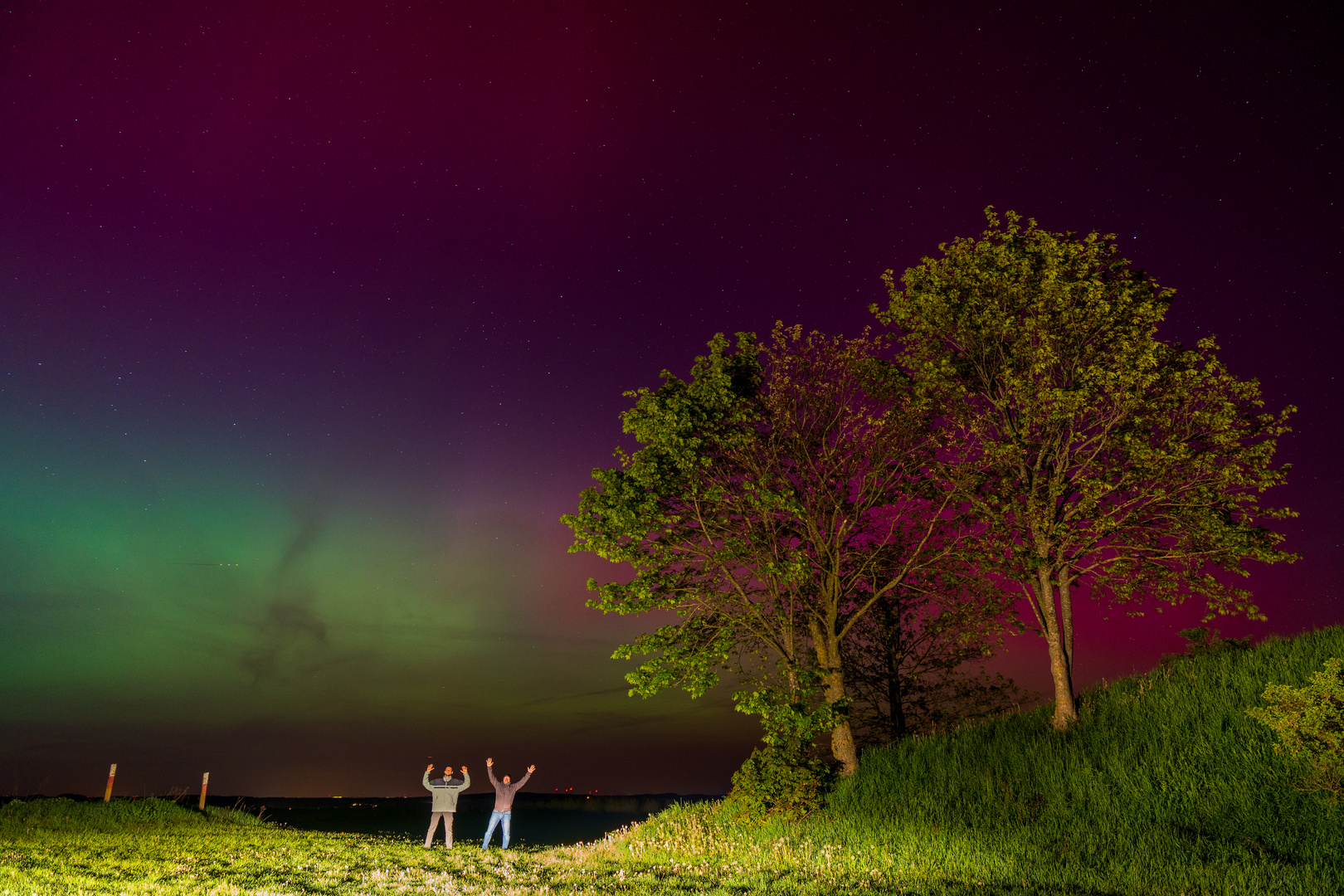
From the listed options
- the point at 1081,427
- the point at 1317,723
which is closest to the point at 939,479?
the point at 1081,427

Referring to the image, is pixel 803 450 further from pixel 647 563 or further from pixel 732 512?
pixel 647 563

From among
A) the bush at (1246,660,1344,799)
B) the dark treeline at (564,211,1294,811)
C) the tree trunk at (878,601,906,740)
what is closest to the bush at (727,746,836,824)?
the dark treeline at (564,211,1294,811)

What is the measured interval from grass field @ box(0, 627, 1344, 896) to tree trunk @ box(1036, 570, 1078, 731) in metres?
0.54

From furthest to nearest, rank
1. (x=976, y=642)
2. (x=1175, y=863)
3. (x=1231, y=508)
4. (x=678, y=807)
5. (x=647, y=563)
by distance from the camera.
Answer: (x=976, y=642), (x=647, y=563), (x=678, y=807), (x=1231, y=508), (x=1175, y=863)

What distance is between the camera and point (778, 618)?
22.8m

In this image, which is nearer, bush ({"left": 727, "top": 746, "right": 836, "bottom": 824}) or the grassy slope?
the grassy slope

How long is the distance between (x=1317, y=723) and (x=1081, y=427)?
10.5m

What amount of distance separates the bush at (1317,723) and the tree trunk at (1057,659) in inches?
262

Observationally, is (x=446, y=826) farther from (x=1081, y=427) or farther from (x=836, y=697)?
(x=1081, y=427)

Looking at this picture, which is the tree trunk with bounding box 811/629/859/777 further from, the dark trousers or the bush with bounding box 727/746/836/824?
the dark trousers

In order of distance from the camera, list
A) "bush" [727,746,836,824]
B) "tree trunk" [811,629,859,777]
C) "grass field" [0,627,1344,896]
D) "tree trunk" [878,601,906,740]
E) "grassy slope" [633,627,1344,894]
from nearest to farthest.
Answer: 1. "grassy slope" [633,627,1344,894]
2. "grass field" [0,627,1344,896]
3. "bush" [727,746,836,824]
4. "tree trunk" [811,629,859,777]
5. "tree trunk" [878,601,906,740]

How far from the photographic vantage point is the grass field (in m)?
10.8

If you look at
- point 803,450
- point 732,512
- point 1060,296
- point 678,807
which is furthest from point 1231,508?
point 678,807

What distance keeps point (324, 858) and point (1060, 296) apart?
21777 millimetres
